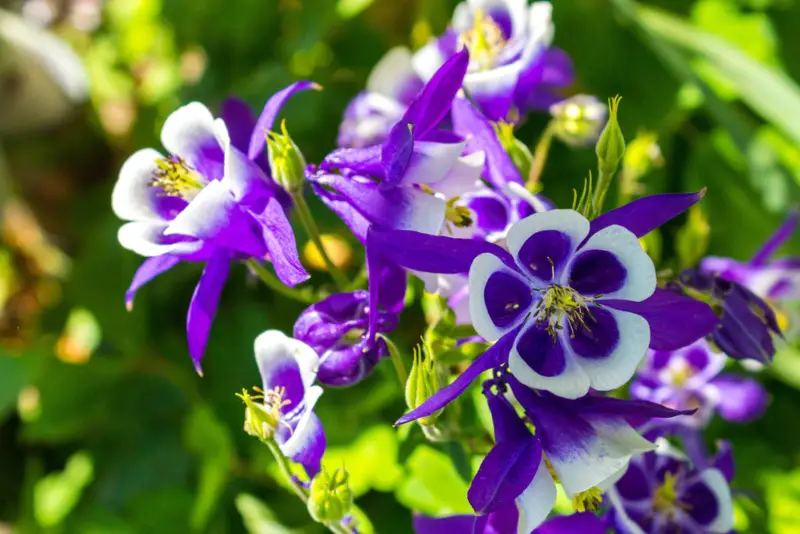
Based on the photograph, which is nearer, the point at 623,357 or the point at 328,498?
the point at 623,357

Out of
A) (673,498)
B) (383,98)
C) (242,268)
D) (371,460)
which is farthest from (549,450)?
(242,268)

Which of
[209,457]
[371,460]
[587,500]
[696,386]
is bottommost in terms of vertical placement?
[209,457]

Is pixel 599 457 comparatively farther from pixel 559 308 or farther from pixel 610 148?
pixel 610 148

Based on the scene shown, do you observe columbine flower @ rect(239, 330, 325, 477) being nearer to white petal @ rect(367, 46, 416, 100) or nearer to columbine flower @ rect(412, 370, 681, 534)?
columbine flower @ rect(412, 370, 681, 534)

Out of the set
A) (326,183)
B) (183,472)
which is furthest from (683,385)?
(183,472)

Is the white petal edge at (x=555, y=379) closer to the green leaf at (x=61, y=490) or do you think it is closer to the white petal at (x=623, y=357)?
the white petal at (x=623, y=357)

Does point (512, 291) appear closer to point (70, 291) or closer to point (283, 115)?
point (283, 115)

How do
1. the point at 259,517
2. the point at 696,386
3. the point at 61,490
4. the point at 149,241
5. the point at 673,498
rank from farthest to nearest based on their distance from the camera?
the point at 61,490, the point at 259,517, the point at 696,386, the point at 673,498, the point at 149,241
